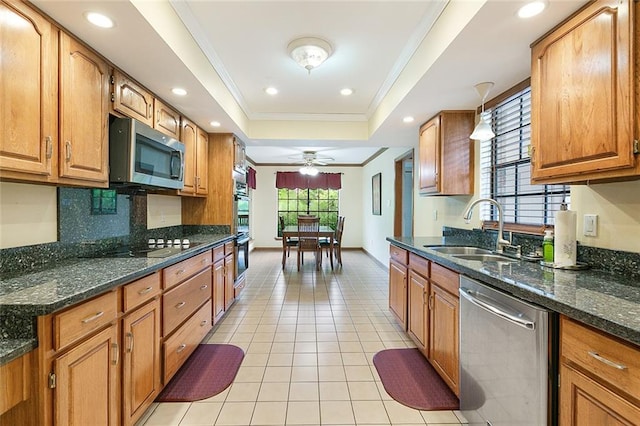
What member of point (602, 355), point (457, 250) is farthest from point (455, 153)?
point (602, 355)

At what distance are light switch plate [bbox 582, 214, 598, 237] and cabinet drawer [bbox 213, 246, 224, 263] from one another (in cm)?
273

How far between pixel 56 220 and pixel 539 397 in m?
2.57

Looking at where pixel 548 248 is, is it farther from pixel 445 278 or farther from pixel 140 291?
pixel 140 291

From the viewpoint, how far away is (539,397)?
1.12m

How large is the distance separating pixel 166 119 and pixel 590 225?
3105 millimetres

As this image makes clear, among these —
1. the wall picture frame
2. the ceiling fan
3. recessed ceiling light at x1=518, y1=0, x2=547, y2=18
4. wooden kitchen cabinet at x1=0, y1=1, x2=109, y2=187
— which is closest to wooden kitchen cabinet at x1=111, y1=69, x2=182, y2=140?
wooden kitchen cabinet at x1=0, y1=1, x2=109, y2=187

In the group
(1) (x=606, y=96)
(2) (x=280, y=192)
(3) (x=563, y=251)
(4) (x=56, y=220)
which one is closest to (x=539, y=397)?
(3) (x=563, y=251)

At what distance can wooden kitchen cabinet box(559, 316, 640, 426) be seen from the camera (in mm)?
818

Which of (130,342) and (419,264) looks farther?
(419,264)

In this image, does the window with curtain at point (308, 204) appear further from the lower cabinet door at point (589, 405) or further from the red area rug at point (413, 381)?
the lower cabinet door at point (589, 405)

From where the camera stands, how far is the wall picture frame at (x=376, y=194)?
6.21 metres

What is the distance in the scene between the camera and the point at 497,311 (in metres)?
1.34

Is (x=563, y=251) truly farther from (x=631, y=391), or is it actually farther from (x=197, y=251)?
(x=197, y=251)

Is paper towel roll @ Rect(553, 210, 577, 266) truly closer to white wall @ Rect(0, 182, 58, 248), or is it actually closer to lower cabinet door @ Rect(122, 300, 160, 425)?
lower cabinet door @ Rect(122, 300, 160, 425)
